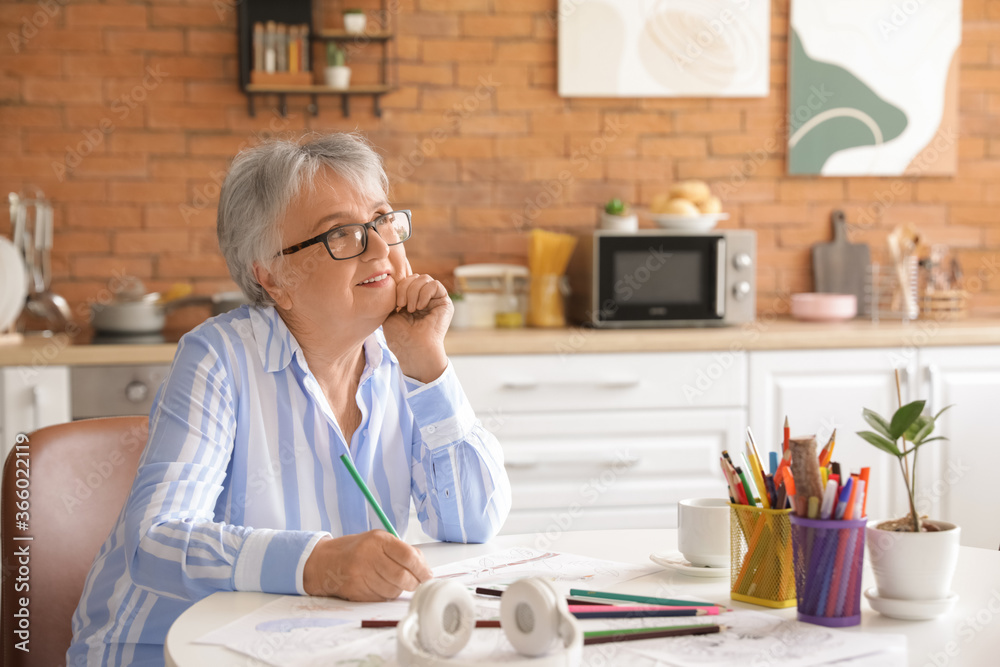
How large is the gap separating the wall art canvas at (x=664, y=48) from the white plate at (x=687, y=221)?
1.68 feet

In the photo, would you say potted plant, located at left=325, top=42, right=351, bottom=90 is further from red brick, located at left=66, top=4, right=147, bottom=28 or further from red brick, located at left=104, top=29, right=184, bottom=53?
red brick, located at left=66, top=4, right=147, bottom=28

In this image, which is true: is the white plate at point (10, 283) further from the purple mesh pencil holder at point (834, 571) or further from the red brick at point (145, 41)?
the purple mesh pencil holder at point (834, 571)

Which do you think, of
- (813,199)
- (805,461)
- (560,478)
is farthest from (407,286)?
(813,199)

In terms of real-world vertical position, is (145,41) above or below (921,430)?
above

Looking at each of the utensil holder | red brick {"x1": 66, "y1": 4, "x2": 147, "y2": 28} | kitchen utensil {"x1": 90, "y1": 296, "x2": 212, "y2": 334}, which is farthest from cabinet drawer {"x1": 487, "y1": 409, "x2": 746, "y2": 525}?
red brick {"x1": 66, "y1": 4, "x2": 147, "y2": 28}

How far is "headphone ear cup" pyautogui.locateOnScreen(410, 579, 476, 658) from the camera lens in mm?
828

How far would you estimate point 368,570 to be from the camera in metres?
1.04

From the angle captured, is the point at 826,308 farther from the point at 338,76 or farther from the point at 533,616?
the point at 533,616

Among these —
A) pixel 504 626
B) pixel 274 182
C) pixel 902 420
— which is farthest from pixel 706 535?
pixel 274 182

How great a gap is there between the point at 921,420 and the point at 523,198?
245cm

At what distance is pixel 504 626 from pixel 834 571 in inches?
13.6

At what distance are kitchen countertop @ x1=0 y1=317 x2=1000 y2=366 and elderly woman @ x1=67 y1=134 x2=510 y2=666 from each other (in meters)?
1.19

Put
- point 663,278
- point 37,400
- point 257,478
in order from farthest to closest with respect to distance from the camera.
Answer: point 663,278, point 37,400, point 257,478

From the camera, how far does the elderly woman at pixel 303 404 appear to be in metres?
1.26
